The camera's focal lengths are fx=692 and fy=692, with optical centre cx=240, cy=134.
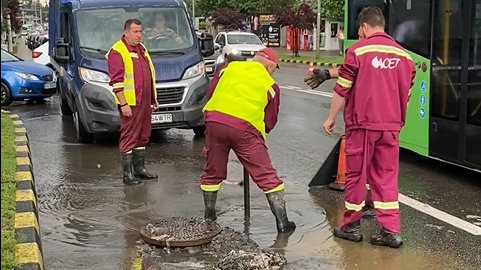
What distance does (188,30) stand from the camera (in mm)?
11344

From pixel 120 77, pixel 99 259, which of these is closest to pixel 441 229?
pixel 99 259

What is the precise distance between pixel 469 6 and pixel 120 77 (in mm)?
3907

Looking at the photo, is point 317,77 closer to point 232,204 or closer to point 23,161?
point 232,204

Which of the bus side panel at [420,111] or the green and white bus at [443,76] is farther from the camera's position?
the bus side panel at [420,111]

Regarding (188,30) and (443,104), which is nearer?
(443,104)

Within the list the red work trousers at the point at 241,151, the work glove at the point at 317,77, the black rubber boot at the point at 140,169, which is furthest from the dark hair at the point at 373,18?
the black rubber boot at the point at 140,169

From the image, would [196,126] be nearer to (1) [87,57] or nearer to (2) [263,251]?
(1) [87,57]

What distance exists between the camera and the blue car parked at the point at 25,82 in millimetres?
16500

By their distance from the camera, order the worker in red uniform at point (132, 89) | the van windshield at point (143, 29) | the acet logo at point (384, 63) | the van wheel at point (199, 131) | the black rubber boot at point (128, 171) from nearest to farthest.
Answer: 1. the acet logo at point (384, 63)
2. the worker in red uniform at point (132, 89)
3. the black rubber boot at point (128, 171)
4. the van windshield at point (143, 29)
5. the van wheel at point (199, 131)

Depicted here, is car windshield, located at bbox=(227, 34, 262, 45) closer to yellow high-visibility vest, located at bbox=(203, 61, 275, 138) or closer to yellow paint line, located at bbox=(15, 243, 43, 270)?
yellow high-visibility vest, located at bbox=(203, 61, 275, 138)

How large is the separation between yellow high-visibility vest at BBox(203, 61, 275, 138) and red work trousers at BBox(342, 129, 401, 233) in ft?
2.52

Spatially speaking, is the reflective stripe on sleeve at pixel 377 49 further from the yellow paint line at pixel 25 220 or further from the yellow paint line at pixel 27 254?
the yellow paint line at pixel 25 220

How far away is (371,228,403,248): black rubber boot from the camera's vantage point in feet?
18.1

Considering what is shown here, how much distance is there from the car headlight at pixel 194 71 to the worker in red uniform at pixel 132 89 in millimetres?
2506
